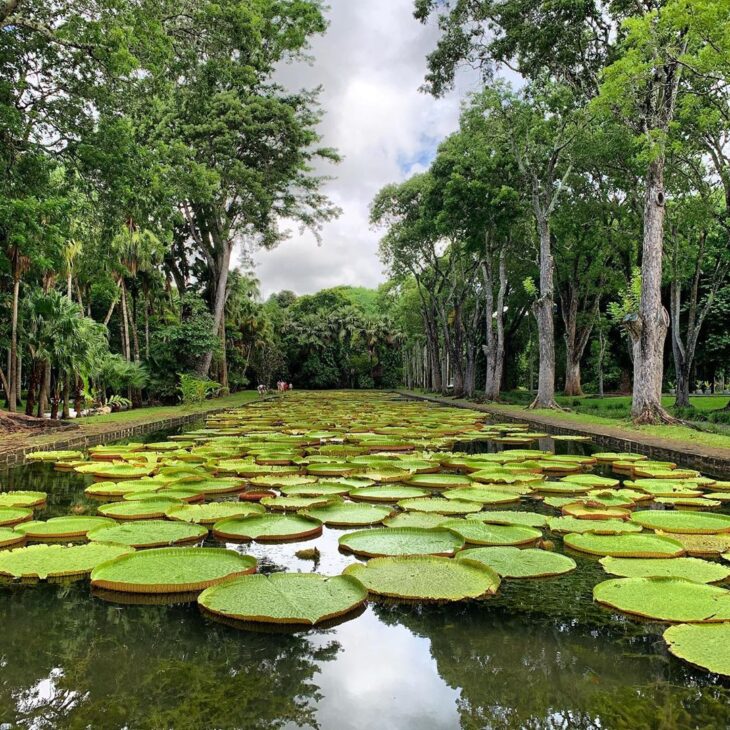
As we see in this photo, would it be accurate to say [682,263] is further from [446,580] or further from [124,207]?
[446,580]

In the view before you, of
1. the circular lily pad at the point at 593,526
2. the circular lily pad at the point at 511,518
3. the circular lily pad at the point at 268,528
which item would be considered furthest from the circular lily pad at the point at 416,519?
the circular lily pad at the point at 593,526

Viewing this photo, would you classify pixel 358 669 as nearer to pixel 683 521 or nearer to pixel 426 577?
pixel 426 577

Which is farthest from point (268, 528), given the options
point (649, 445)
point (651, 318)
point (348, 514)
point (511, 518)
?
point (651, 318)

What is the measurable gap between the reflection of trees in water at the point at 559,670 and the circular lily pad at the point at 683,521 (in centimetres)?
153

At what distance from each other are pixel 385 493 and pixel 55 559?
8.20 feet

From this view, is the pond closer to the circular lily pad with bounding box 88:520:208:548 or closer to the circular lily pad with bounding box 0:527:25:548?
the circular lily pad with bounding box 88:520:208:548

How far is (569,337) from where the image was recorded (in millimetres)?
22375

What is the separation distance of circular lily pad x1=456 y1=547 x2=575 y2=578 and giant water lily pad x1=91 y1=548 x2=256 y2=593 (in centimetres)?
118

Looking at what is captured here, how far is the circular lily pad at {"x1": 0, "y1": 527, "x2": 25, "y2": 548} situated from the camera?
3184 millimetres

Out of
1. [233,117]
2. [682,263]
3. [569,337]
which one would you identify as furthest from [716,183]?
[233,117]

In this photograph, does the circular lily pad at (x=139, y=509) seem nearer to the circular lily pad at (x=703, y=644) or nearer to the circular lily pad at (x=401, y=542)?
the circular lily pad at (x=401, y=542)

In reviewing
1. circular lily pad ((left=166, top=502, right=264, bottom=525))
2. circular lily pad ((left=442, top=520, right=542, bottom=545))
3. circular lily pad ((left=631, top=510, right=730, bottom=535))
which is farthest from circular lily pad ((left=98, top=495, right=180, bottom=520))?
circular lily pad ((left=631, top=510, right=730, bottom=535))

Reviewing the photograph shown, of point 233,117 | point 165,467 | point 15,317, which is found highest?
point 233,117

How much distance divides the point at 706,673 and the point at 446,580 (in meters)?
1.07
